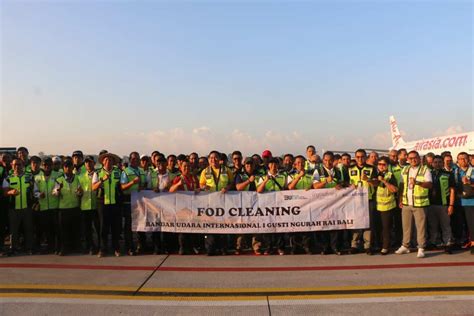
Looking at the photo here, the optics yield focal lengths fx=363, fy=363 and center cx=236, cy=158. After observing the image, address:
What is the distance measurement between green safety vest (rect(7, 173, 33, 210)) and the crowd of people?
0.06 ft

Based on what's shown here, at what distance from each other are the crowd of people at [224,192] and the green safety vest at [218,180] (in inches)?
0.8

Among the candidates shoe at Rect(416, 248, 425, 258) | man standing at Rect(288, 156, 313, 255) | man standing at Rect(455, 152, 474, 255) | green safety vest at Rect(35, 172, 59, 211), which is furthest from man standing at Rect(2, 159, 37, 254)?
man standing at Rect(455, 152, 474, 255)

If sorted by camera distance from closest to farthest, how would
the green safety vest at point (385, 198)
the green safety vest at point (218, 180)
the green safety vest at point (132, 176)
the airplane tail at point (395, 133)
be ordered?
the green safety vest at point (385, 198) < the green safety vest at point (218, 180) < the green safety vest at point (132, 176) < the airplane tail at point (395, 133)

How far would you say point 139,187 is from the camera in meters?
7.77

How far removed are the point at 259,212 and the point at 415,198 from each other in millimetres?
3043

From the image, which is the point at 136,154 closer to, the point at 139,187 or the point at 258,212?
the point at 139,187

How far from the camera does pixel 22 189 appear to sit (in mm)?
7285

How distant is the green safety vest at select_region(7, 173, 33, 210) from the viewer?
7.28 m

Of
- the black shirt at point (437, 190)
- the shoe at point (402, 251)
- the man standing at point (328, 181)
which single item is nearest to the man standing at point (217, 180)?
the man standing at point (328, 181)

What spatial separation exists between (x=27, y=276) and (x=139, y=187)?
268cm

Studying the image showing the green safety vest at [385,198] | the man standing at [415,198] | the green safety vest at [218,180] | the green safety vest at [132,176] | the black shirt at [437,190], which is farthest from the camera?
the green safety vest at [132,176]

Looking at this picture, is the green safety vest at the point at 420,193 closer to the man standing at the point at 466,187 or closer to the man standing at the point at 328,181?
the man standing at the point at 466,187

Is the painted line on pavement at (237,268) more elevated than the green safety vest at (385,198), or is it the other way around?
the green safety vest at (385,198)

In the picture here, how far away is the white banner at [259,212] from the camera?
7.38 m
